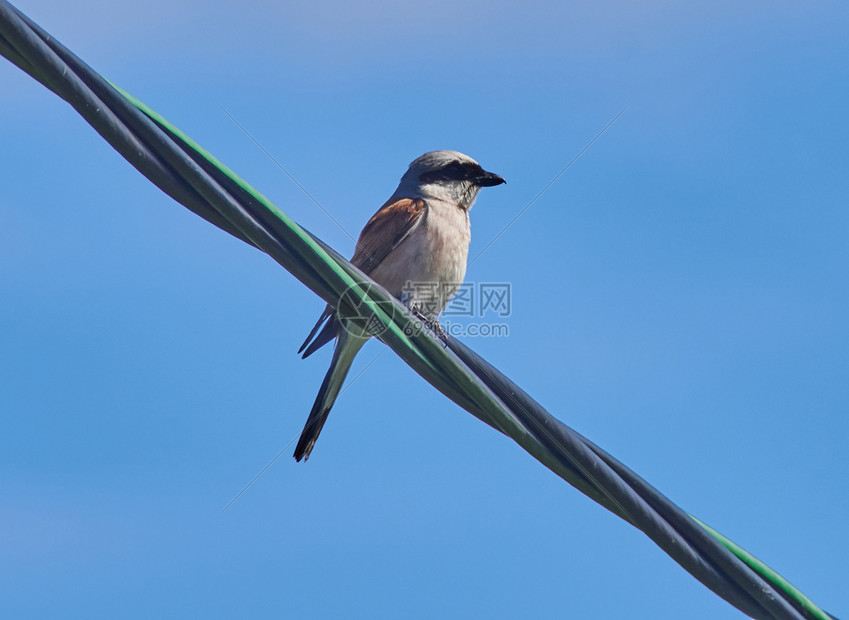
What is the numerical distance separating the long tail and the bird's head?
53.7 inches

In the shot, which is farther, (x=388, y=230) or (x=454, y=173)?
(x=454, y=173)

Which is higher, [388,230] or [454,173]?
[454,173]

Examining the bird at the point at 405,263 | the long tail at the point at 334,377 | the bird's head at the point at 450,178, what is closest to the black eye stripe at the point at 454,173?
the bird's head at the point at 450,178

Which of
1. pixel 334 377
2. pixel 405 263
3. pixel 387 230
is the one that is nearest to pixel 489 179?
pixel 387 230

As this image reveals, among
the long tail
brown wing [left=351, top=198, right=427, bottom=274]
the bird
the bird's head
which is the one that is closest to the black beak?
the bird's head

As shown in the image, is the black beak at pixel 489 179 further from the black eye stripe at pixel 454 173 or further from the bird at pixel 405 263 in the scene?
the bird at pixel 405 263

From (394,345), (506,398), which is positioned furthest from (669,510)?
(394,345)

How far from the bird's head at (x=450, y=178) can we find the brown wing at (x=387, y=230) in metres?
0.32

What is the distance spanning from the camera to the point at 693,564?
272cm

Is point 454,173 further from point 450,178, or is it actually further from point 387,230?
point 387,230

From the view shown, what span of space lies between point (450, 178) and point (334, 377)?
1.85 meters

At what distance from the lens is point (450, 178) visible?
21.4 feet

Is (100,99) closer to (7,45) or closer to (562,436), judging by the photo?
(7,45)

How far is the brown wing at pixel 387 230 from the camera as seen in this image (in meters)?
5.84
